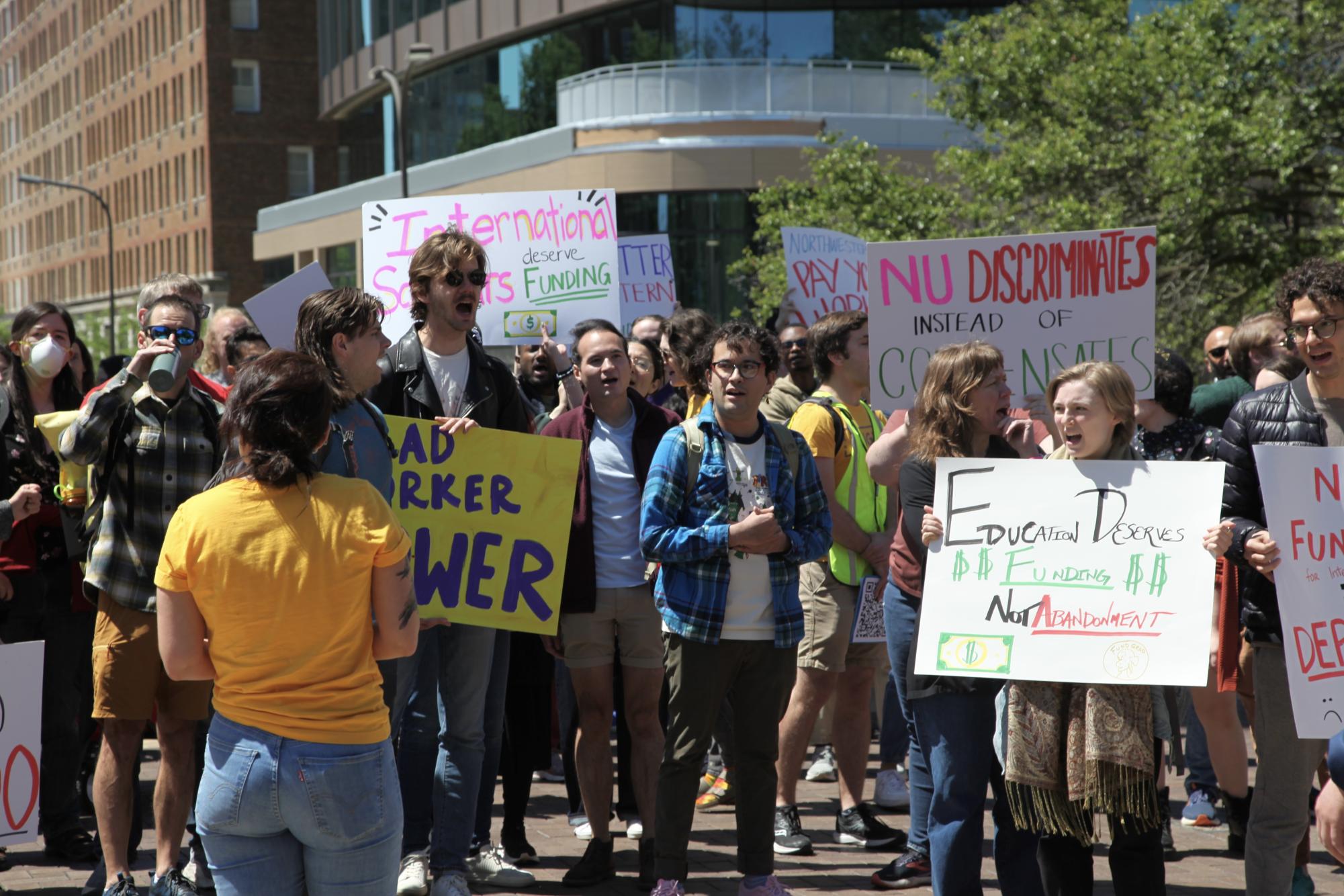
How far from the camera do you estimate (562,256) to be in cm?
752

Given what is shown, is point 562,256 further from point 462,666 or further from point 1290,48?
point 1290,48

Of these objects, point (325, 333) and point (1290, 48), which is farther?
point (1290, 48)

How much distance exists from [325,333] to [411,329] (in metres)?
0.83

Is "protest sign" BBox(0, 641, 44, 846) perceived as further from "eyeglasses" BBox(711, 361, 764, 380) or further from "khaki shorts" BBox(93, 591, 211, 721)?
"eyeglasses" BBox(711, 361, 764, 380)

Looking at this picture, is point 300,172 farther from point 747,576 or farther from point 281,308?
point 747,576

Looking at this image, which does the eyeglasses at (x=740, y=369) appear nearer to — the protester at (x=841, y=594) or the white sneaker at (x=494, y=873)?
the protester at (x=841, y=594)

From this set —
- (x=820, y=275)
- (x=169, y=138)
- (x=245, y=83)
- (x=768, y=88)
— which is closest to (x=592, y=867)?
(x=820, y=275)

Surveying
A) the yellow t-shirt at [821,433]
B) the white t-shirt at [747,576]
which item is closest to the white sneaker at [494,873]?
the white t-shirt at [747,576]

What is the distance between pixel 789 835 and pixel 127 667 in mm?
2890

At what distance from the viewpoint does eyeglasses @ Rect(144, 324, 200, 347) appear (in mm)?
5188

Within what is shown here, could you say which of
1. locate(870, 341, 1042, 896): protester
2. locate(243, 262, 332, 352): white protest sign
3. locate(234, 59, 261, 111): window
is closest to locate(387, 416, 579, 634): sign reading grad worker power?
locate(243, 262, 332, 352): white protest sign

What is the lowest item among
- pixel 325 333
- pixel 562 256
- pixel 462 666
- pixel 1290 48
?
pixel 462 666

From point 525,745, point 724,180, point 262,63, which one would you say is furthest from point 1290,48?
point 262,63

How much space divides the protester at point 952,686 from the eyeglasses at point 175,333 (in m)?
2.56
